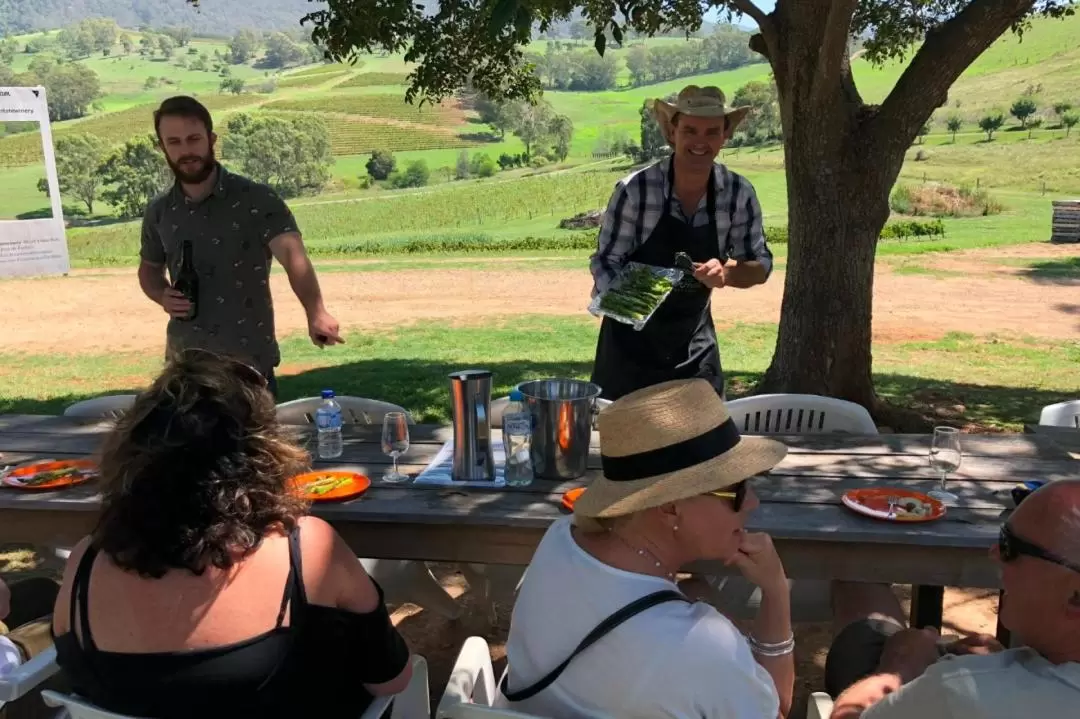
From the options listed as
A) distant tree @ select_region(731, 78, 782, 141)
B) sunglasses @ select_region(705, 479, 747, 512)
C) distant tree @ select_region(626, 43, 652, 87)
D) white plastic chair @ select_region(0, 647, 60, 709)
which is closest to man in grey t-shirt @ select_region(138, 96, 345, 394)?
white plastic chair @ select_region(0, 647, 60, 709)

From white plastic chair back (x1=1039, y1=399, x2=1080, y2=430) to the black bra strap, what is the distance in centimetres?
345

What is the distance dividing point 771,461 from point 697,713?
0.50 m

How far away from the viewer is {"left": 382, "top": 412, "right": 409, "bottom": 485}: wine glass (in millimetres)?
2619

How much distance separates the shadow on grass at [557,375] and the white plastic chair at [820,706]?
4.78 meters

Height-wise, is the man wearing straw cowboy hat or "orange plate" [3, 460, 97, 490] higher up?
the man wearing straw cowboy hat

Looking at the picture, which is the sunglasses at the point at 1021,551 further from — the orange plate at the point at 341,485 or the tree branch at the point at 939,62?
the tree branch at the point at 939,62

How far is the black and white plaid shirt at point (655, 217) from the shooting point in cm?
348

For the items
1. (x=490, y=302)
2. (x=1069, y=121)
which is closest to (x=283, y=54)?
(x=1069, y=121)

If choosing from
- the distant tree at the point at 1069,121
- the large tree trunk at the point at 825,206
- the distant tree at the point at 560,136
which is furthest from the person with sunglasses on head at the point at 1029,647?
the distant tree at the point at 560,136

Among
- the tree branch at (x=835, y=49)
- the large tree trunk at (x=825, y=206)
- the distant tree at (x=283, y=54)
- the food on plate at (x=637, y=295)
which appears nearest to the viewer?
the food on plate at (x=637, y=295)

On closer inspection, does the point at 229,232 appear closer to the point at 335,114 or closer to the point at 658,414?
the point at 658,414

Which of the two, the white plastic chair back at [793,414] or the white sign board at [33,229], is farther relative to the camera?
the white sign board at [33,229]

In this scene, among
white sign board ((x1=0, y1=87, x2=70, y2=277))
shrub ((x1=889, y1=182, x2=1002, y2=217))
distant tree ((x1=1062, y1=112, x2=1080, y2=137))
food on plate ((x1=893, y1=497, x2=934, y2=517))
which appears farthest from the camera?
distant tree ((x1=1062, y1=112, x2=1080, y2=137))

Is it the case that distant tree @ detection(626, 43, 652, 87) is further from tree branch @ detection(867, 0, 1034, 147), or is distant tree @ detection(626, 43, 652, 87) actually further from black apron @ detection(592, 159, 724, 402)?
black apron @ detection(592, 159, 724, 402)
